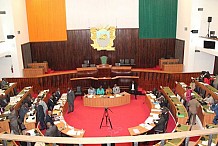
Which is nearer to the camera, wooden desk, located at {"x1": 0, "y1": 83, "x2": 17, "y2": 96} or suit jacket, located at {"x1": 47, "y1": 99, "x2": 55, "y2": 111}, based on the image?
suit jacket, located at {"x1": 47, "y1": 99, "x2": 55, "y2": 111}

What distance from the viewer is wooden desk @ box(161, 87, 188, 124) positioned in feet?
34.5

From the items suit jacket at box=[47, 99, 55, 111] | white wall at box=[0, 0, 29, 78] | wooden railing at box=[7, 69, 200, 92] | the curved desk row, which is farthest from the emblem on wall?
suit jacket at box=[47, 99, 55, 111]

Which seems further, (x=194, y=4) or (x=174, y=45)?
(x=174, y=45)

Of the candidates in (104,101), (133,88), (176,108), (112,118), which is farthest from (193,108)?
(133,88)

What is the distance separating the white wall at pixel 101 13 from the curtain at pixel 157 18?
1.91 feet

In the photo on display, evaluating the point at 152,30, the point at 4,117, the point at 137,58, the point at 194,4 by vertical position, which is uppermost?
the point at 194,4

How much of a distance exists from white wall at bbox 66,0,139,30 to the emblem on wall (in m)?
0.47

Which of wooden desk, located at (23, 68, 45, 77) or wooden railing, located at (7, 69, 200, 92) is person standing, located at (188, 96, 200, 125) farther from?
wooden desk, located at (23, 68, 45, 77)

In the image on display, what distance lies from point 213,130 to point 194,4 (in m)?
15.6

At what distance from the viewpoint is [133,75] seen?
690 inches

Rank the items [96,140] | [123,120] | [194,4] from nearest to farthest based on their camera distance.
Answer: [96,140], [123,120], [194,4]

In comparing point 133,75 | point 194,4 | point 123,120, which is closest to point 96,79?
point 133,75

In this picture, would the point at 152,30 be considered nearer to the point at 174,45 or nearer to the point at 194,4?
the point at 174,45

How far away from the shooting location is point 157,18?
19.3m
